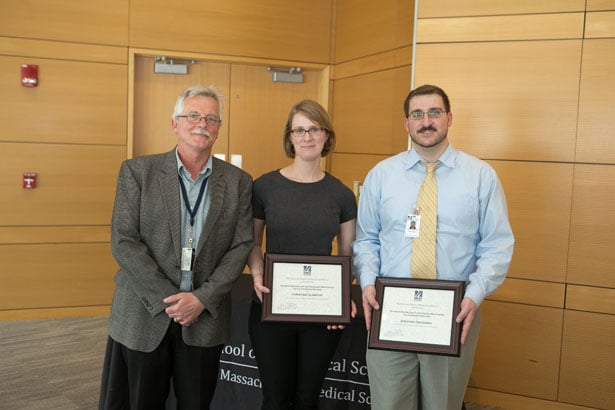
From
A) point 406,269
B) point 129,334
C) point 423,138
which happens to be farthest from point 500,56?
point 129,334

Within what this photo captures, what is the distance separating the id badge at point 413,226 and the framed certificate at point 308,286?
0.26 m

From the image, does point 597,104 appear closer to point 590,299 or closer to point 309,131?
point 590,299

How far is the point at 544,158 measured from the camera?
3.49 metres

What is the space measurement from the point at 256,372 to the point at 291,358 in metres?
0.86

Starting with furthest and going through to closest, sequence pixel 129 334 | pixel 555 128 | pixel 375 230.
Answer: pixel 555 128
pixel 375 230
pixel 129 334

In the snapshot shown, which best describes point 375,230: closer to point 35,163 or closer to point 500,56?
point 500,56

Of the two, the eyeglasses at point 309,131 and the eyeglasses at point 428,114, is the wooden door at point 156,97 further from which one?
the eyeglasses at point 428,114

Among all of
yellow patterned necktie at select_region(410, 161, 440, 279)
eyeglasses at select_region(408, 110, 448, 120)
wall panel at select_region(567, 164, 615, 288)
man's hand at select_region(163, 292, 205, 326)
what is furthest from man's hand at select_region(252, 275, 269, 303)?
wall panel at select_region(567, 164, 615, 288)

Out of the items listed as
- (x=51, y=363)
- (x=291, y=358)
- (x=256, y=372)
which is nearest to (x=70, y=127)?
(x=51, y=363)

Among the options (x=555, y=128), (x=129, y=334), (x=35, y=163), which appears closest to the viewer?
(x=129, y=334)

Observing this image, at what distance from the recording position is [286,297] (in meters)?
2.30

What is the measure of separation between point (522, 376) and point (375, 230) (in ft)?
6.28

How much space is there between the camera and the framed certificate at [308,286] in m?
2.30

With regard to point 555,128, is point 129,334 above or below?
below
